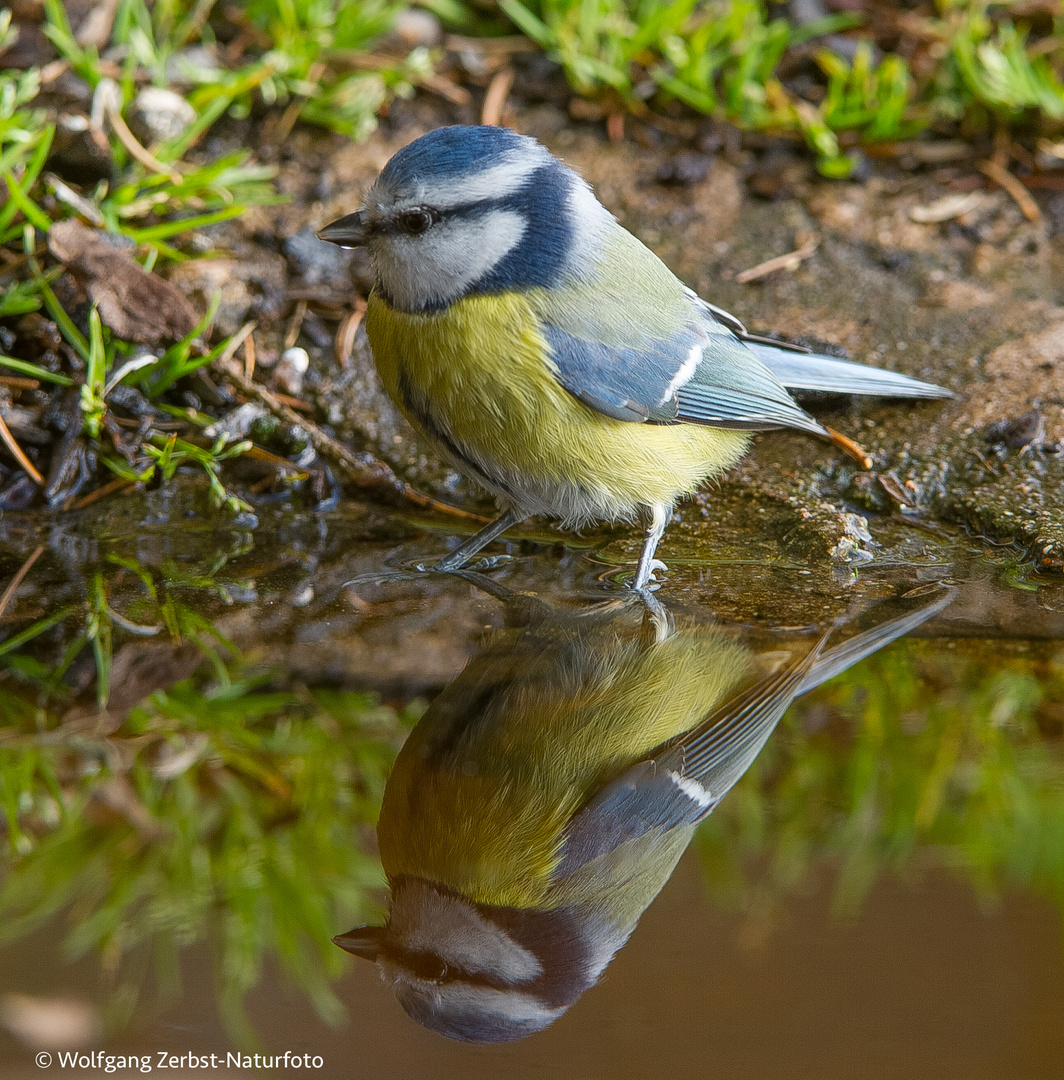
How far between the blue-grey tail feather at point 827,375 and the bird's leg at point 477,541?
81cm

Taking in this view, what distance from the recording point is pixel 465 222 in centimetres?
246

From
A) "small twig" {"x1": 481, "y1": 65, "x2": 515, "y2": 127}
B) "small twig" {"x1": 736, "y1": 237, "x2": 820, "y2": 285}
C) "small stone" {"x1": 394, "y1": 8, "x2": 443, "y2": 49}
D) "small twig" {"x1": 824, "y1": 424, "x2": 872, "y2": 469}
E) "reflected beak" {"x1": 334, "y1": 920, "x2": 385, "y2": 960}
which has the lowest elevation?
"small twig" {"x1": 824, "y1": 424, "x2": 872, "y2": 469}

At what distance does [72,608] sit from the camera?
2.30 meters

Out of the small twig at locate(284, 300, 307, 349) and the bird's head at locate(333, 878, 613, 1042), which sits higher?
the bird's head at locate(333, 878, 613, 1042)

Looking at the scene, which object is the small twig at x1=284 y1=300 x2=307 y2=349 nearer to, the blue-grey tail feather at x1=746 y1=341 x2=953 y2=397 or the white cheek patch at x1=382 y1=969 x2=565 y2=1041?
the blue-grey tail feather at x1=746 y1=341 x2=953 y2=397

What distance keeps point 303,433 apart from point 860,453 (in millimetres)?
1564

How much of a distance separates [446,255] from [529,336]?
0.27 meters

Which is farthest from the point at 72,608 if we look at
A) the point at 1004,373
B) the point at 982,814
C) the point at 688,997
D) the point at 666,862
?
the point at 1004,373

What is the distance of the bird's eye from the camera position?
2.43 meters

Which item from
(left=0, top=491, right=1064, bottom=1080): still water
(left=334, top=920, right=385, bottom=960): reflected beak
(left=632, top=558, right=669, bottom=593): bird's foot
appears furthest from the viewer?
(left=632, top=558, right=669, bottom=593): bird's foot

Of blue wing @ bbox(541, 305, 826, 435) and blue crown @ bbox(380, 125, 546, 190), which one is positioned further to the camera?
blue wing @ bbox(541, 305, 826, 435)

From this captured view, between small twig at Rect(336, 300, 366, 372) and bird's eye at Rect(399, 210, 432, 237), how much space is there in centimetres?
88

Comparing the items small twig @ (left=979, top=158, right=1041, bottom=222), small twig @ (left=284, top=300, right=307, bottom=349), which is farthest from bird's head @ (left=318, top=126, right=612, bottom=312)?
small twig @ (left=979, top=158, right=1041, bottom=222)

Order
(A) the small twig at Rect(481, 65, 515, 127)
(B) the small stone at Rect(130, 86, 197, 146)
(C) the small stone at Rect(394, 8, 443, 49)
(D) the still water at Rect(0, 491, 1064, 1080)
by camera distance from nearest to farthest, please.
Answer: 1. (D) the still water at Rect(0, 491, 1064, 1080)
2. (B) the small stone at Rect(130, 86, 197, 146)
3. (A) the small twig at Rect(481, 65, 515, 127)
4. (C) the small stone at Rect(394, 8, 443, 49)
